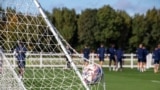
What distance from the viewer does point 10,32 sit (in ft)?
34.6

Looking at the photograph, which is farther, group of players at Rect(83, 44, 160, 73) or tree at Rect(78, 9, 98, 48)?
tree at Rect(78, 9, 98, 48)

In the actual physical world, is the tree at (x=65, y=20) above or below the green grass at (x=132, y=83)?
above

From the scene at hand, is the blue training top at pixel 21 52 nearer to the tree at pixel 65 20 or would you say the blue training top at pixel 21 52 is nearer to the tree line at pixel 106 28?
the tree line at pixel 106 28

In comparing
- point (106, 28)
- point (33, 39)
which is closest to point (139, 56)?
point (33, 39)

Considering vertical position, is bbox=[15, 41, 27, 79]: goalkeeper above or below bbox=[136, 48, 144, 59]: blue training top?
above

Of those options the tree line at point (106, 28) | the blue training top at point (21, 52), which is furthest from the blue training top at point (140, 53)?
the tree line at point (106, 28)

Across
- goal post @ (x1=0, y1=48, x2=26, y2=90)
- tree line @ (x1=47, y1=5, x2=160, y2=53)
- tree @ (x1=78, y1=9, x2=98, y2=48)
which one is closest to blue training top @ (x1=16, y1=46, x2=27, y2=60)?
goal post @ (x1=0, y1=48, x2=26, y2=90)

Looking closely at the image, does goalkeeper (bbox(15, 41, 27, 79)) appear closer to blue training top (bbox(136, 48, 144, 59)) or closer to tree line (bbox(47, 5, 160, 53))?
blue training top (bbox(136, 48, 144, 59))

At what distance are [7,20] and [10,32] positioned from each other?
0.27 m

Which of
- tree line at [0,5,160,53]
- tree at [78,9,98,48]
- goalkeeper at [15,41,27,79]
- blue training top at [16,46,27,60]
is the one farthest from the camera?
tree line at [0,5,160,53]

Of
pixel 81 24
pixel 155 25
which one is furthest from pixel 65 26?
pixel 155 25

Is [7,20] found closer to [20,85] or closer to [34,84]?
[20,85]

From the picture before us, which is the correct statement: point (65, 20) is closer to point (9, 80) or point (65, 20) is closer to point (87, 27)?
point (87, 27)

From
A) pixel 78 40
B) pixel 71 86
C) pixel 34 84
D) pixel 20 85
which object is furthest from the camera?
pixel 78 40
